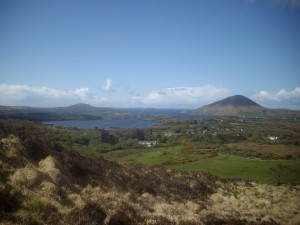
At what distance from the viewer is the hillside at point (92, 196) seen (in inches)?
467

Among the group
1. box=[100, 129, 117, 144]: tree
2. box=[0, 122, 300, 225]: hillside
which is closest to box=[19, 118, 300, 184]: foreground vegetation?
box=[100, 129, 117, 144]: tree

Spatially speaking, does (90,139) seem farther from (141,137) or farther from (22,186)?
(22,186)

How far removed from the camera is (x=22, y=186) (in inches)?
516

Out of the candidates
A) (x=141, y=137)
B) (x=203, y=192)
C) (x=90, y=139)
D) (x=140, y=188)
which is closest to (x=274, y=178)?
(x=203, y=192)

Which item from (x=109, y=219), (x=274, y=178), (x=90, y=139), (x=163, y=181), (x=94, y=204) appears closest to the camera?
(x=109, y=219)

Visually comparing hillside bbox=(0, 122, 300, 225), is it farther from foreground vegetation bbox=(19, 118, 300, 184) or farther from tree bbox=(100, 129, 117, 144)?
tree bbox=(100, 129, 117, 144)

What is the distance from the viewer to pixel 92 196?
16.0m

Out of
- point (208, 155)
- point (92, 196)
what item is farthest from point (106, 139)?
point (92, 196)

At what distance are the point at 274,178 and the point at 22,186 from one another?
162ft

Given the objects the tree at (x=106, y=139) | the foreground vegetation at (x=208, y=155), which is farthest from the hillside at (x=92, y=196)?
the tree at (x=106, y=139)

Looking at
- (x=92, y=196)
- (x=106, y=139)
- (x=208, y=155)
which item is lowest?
(x=106, y=139)

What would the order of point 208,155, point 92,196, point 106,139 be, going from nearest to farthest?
point 92,196 → point 208,155 → point 106,139

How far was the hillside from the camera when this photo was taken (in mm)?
11859

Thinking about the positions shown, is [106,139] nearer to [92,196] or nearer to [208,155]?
[208,155]
